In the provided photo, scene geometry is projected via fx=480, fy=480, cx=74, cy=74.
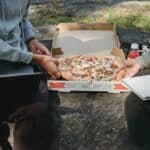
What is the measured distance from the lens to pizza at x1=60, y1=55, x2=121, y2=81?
354 centimetres

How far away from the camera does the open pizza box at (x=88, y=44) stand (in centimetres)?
345

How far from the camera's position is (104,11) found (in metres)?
5.46

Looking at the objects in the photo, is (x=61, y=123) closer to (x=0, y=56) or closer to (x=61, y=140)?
(x=61, y=140)

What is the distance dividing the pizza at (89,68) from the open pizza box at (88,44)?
7 cm

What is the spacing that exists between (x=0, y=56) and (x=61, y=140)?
0.86m

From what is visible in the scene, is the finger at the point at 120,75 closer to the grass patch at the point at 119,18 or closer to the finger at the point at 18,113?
the finger at the point at 18,113

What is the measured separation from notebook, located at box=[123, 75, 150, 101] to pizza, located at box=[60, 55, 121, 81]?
36.3 inches

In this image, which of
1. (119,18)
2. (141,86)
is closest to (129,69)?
(141,86)

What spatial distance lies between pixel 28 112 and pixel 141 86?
61 centimetres

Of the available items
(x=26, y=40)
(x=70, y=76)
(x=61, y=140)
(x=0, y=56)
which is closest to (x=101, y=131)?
(x=61, y=140)

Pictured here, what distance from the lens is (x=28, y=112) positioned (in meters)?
2.33

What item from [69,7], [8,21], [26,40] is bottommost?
[69,7]

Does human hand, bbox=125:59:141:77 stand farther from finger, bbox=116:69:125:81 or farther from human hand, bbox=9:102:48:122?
human hand, bbox=9:102:48:122

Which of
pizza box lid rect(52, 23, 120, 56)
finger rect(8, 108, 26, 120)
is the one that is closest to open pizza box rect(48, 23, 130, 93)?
pizza box lid rect(52, 23, 120, 56)
